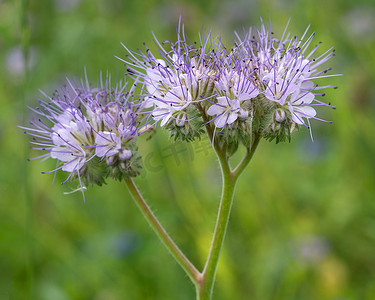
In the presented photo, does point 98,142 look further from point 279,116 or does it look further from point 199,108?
point 279,116

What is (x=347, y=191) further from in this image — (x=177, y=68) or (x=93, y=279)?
(x=177, y=68)

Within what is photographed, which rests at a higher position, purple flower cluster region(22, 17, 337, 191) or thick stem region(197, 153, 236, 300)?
purple flower cluster region(22, 17, 337, 191)

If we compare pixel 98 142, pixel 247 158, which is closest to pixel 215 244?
pixel 247 158

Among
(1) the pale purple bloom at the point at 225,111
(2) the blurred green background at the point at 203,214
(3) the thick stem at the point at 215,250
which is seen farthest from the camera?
(2) the blurred green background at the point at 203,214

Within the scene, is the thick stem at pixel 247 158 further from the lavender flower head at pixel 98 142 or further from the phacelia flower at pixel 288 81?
the lavender flower head at pixel 98 142

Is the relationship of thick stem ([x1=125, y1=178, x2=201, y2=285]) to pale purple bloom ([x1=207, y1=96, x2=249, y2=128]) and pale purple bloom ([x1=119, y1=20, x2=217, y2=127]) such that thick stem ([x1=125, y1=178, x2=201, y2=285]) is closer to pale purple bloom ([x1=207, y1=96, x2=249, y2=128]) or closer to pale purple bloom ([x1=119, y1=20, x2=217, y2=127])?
pale purple bloom ([x1=119, y1=20, x2=217, y2=127])

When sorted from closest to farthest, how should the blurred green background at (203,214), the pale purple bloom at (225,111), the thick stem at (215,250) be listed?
the pale purple bloom at (225,111) → the thick stem at (215,250) → the blurred green background at (203,214)

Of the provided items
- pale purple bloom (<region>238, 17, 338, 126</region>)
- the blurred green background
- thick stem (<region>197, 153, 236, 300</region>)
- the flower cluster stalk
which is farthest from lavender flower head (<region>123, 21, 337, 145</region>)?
the blurred green background

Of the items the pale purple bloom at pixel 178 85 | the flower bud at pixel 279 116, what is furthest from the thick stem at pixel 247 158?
the pale purple bloom at pixel 178 85
